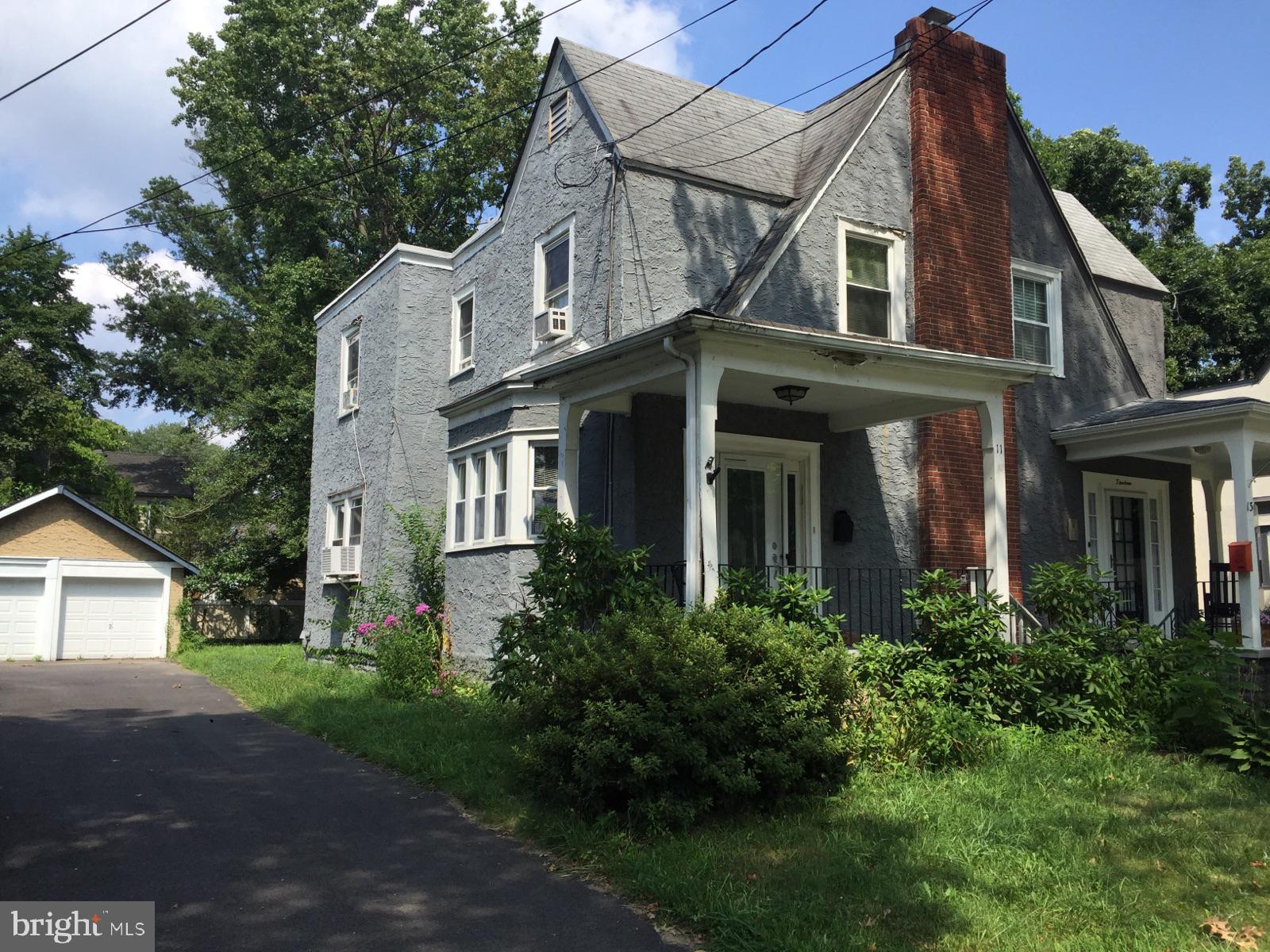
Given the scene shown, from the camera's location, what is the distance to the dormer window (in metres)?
13.4

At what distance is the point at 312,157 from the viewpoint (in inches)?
1134

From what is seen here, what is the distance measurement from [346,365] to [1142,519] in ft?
45.7

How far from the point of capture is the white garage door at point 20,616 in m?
22.8

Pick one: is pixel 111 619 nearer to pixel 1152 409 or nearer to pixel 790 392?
pixel 790 392

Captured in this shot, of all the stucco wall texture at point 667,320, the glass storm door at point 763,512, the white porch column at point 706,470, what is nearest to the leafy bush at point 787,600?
the white porch column at point 706,470

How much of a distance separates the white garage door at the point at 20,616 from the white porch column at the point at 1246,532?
23.4 meters

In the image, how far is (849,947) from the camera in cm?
449

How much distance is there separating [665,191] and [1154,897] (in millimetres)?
9164

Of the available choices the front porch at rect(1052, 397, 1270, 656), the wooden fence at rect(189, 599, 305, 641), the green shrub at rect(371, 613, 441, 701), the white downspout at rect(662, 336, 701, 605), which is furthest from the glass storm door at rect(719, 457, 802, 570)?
the wooden fence at rect(189, 599, 305, 641)

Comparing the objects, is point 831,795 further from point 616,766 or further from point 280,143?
point 280,143

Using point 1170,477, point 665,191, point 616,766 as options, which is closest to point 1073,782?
point 616,766

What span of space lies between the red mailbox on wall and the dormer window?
926 cm

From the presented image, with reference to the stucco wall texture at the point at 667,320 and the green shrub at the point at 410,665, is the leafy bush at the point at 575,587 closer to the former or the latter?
the stucco wall texture at the point at 667,320

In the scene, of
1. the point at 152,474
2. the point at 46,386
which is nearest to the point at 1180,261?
the point at 46,386
